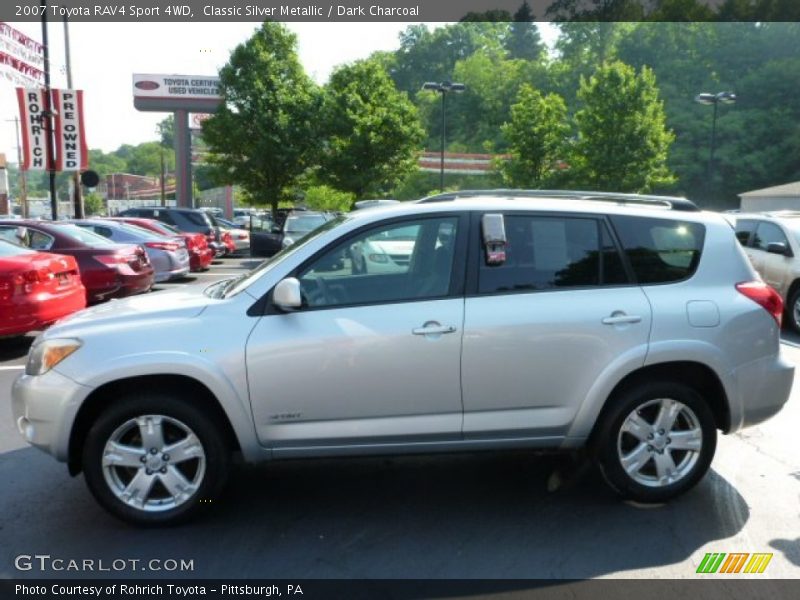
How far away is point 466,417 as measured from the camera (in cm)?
399

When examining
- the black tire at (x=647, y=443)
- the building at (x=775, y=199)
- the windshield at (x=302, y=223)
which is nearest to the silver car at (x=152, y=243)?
the windshield at (x=302, y=223)

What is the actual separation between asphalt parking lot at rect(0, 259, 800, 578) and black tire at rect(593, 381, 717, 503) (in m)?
0.13

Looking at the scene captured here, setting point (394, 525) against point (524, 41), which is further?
point (524, 41)

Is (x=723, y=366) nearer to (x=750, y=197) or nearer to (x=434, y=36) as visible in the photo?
(x=750, y=197)

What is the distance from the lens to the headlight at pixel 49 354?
153 inches

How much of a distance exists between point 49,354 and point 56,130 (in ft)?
59.9

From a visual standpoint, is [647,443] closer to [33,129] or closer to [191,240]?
[191,240]

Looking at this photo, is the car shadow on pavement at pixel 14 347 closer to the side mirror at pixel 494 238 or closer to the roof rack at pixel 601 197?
the roof rack at pixel 601 197

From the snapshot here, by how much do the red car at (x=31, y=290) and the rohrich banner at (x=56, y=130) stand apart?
1258 cm

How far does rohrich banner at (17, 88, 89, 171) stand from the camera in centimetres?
1931

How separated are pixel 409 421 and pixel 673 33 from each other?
7366 cm

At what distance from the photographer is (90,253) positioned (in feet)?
36.1

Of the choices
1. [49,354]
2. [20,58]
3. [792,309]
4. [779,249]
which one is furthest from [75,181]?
[49,354]

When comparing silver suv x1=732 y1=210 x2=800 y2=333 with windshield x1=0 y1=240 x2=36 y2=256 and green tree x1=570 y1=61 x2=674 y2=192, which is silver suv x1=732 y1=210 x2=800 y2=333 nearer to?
windshield x1=0 y1=240 x2=36 y2=256
